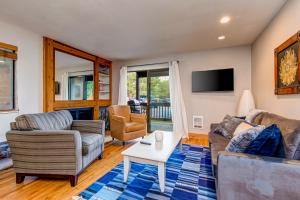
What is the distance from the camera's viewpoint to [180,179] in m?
2.04

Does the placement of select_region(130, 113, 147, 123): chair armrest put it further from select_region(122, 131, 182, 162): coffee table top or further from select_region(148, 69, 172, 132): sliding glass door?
select_region(122, 131, 182, 162): coffee table top

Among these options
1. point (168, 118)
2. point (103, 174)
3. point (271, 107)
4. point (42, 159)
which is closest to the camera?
point (42, 159)

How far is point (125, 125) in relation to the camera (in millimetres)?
3406

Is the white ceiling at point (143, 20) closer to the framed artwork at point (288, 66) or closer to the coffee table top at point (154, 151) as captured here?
the framed artwork at point (288, 66)

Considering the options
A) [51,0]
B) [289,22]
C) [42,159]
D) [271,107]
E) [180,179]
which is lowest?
[180,179]

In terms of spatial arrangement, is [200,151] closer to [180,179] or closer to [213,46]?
[180,179]

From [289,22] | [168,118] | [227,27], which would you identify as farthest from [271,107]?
[168,118]

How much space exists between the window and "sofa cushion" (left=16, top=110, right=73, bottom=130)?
2.59ft

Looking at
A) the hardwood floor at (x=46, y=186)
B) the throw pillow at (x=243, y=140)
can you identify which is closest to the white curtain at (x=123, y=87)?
the hardwood floor at (x=46, y=186)

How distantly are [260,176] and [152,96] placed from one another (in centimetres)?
378

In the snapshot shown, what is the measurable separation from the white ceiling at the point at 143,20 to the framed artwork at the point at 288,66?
57cm

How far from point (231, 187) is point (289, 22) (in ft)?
6.97

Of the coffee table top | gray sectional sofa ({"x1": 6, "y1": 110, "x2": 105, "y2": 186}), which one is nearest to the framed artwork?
the coffee table top

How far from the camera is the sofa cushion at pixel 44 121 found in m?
2.01
